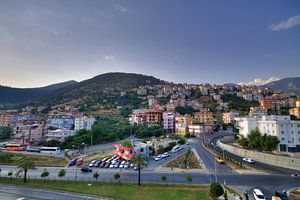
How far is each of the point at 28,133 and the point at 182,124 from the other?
63324 mm

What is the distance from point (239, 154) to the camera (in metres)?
52.6

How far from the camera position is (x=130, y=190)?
87.0 feet

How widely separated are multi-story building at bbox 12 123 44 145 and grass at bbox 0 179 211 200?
50.0 m

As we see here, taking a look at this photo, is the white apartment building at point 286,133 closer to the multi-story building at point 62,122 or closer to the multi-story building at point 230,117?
the multi-story building at point 230,117

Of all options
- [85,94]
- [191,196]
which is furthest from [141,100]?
[191,196]

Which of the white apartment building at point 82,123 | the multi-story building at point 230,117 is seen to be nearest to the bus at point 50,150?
the white apartment building at point 82,123

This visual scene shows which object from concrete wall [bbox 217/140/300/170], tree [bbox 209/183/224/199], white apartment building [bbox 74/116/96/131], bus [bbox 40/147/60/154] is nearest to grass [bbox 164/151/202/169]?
concrete wall [bbox 217/140/300/170]

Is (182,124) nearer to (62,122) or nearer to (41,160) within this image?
(62,122)

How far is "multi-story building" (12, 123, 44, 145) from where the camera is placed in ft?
246

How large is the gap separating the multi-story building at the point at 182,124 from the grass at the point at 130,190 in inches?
2494

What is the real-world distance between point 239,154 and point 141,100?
11242 cm

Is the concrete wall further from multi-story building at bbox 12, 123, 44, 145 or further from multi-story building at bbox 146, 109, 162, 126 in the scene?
multi-story building at bbox 12, 123, 44, 145

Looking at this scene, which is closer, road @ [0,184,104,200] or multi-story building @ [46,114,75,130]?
road @ [0,184,104,200]

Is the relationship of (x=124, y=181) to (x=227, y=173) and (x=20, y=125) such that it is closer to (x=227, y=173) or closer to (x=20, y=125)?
(x=227, y=173)
